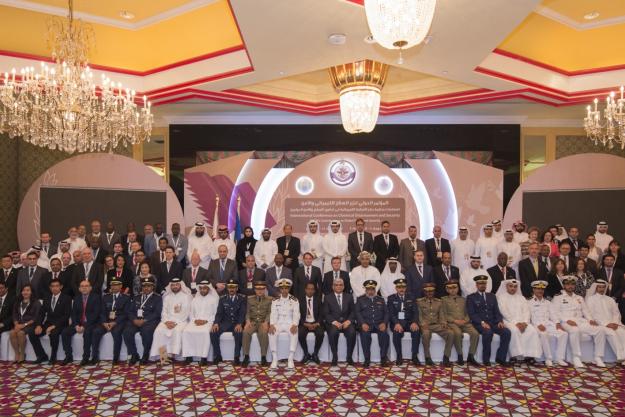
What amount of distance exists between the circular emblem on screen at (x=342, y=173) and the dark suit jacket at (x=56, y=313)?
18.5 feet

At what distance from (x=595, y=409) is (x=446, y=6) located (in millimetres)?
4432

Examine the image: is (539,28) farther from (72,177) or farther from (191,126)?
(72,177)

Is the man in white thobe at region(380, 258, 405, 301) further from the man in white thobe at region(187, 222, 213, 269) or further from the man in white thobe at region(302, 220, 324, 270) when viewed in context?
the man in white thobe at region(187, 222, 213, 269)

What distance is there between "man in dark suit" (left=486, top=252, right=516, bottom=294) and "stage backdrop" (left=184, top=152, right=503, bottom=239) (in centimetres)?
260

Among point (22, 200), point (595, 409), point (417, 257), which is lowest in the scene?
point (595, 409)

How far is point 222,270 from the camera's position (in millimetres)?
7891

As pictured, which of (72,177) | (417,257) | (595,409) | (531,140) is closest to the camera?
(595,409)

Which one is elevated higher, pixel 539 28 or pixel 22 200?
pixel 539 28

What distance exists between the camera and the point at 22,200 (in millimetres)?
10664

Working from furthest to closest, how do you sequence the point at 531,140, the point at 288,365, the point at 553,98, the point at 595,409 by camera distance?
the point at 531,140 → the point at 553,98 → the point at 288,365 → the point at 595,409

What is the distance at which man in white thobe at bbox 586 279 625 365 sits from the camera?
6652mm

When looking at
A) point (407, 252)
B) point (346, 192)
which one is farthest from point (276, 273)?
point (346, 192)

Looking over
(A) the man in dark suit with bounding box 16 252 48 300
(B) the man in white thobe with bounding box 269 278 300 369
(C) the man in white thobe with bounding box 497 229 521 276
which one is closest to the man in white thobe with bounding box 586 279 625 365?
(C) the man in white thobe with bounding box 497 229 521 276

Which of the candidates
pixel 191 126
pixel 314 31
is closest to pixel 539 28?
pixel 314 31
